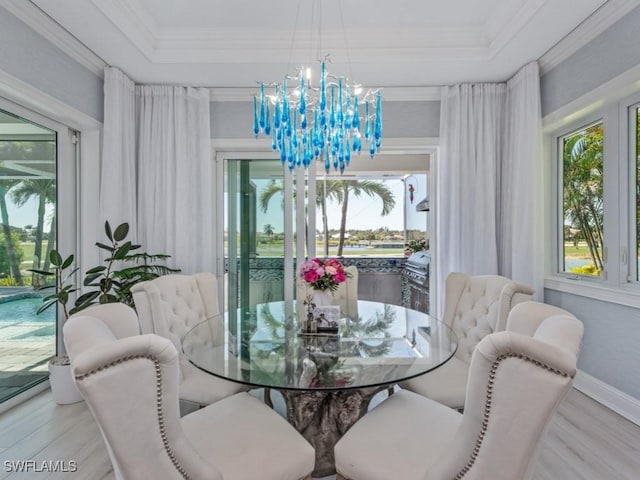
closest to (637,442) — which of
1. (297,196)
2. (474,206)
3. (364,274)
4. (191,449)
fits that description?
(474,206)

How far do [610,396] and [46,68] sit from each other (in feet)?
14.6

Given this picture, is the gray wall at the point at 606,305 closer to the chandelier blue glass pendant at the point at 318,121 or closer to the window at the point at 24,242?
the chandelier blue glass pendant at the point at 318,121

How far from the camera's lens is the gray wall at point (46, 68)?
2.17 m

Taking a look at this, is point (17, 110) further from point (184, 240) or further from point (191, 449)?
point (191, 449)

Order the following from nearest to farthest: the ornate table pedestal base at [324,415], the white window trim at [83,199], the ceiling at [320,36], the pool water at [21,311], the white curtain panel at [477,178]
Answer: the ornate table pedestal base at [324,415] < the pool water at [21,311] < the ceiling at [320,36] < the white window trim at [83,199] < the white curtain panel at [477,178]

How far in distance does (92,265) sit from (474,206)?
3462mm

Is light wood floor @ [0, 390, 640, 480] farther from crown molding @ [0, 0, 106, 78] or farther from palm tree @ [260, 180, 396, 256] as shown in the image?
palm tree @ [260, 180, 396, 256]

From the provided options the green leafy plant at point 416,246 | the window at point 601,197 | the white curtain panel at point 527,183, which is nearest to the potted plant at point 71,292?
the white curtain panel at point 527,183

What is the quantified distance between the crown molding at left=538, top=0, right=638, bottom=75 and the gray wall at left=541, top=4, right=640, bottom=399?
38mm

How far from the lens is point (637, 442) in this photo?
1.95 metres

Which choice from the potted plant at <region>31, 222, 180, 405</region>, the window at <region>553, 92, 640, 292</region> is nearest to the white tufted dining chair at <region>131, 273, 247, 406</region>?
the potted plant at <region>31, 222, 180, 405</region>

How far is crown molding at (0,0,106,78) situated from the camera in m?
2.21

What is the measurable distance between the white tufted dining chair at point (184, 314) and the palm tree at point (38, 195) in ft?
4.06

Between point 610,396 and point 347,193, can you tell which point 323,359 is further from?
point 347,193
